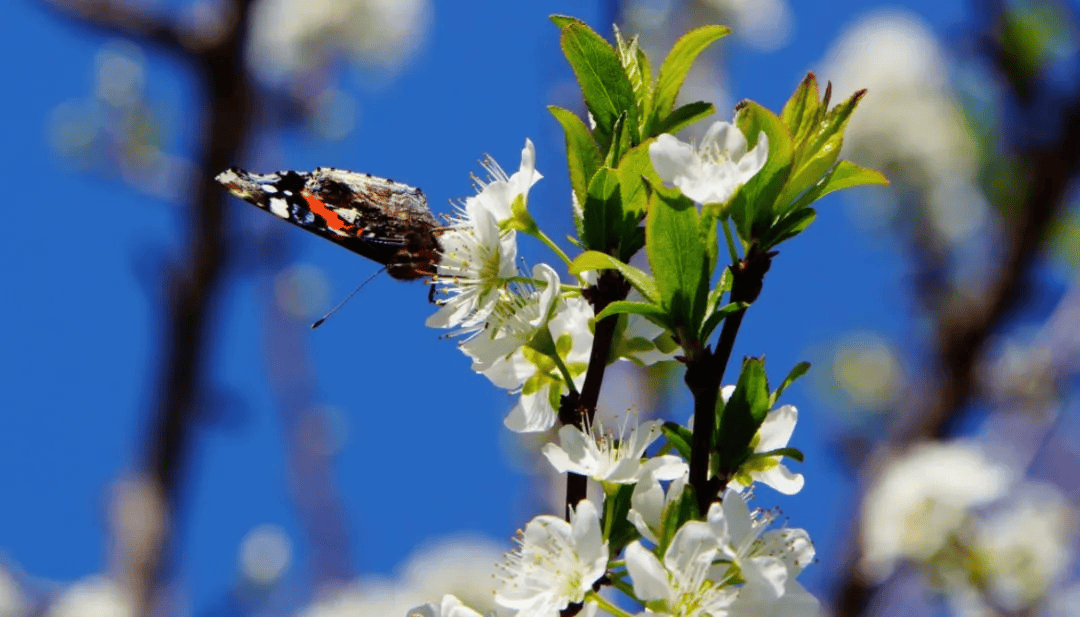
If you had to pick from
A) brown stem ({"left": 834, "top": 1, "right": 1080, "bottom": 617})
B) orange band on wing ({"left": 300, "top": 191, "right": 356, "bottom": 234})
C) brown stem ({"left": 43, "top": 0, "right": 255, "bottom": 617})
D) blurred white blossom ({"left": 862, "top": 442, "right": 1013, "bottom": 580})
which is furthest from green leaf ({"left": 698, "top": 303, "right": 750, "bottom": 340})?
brown stem ({"left": 834, "top": 1, "right": 1080, "bottom": 617})

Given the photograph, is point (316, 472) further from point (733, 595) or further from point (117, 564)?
point (733, 595)

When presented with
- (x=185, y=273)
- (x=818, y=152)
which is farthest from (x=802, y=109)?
(x=185, y=273)

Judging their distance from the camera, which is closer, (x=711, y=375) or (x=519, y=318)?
(x=711, y=375)

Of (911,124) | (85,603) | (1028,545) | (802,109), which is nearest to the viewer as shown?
(802,109)

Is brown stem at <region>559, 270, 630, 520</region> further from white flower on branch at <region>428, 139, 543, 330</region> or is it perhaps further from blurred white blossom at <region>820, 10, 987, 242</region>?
blurred white blossom at <region>820, 10, 987, 242</region>

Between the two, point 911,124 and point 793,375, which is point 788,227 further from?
point 911,124

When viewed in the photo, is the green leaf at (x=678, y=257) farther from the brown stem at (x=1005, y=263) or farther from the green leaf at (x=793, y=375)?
the brown stem at (x=1005, y=263)

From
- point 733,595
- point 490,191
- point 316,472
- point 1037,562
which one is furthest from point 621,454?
point 316,472
